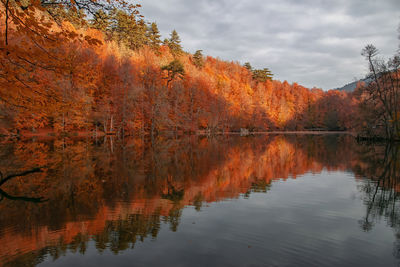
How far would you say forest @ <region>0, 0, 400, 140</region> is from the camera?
18.8 feet

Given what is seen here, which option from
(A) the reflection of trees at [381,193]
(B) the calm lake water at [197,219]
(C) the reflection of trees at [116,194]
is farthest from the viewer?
(A) the reflection of trees at [381,193]

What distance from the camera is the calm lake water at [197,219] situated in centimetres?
461

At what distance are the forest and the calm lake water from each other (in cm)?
268

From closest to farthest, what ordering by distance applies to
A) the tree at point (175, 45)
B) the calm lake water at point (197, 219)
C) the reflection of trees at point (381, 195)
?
the calm lake water at point (197, 219) → the reflection of trees at point (381, 195) → the tree at point (175, 45)

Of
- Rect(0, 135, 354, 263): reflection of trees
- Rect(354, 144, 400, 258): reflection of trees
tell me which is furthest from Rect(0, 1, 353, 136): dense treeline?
Rect(354, 144, 400, 258): reflection of trees

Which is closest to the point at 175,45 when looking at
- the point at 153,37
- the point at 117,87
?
the point at 153,37

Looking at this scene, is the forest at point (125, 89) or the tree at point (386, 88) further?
the tree at point (386, 88)

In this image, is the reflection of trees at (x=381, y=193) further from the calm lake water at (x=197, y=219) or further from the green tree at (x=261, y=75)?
the green tree at (x=261, y=75)

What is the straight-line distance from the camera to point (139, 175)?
11461 mm

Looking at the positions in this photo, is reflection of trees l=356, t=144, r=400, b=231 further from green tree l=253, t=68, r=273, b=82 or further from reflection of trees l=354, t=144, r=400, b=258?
green tree l=253, t=68, r=273, b=82

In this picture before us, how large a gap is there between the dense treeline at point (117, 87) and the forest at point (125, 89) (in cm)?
5

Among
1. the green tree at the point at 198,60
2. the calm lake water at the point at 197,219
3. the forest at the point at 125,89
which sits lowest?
the calm lake water at the point at 197,219

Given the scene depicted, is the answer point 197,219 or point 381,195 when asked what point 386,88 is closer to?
point 381,195

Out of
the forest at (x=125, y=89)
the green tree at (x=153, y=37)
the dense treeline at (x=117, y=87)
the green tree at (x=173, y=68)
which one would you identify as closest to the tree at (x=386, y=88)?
the forest at (x=125, y=89)
